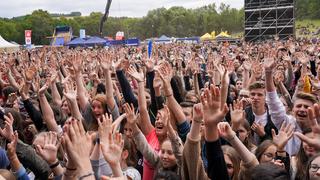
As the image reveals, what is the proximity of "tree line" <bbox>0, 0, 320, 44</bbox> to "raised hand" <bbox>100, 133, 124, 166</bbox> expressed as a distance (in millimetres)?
69580

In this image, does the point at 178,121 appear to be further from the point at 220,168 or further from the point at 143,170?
the point at 220,168

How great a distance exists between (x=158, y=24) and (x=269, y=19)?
5271 cm

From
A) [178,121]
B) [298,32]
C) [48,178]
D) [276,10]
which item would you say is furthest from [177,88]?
[298,32]

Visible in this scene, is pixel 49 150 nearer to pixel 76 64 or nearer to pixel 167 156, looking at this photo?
pixel 167 156

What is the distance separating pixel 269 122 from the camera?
479 cm

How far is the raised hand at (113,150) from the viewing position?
8.03ft

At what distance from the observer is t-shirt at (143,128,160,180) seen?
3781mm

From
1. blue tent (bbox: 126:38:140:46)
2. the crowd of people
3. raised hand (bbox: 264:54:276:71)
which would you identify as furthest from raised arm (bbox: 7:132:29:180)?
blue tent (bbox: 126:38:140:46)

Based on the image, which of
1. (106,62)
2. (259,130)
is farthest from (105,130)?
A: (106,62)

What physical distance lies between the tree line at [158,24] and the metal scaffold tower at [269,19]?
43806 millimetres

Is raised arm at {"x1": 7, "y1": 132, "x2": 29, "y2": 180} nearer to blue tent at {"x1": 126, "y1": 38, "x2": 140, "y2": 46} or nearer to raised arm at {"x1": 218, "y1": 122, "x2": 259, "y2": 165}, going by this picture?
raised arm at {"x1": 218, "y1": 122, "x2": 259, "y2": 165}

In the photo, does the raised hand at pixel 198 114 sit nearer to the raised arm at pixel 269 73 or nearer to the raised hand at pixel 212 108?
the raised hand at pixel 212 108

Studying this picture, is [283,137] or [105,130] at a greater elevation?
[105,130]

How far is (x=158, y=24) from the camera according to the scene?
271 ft
